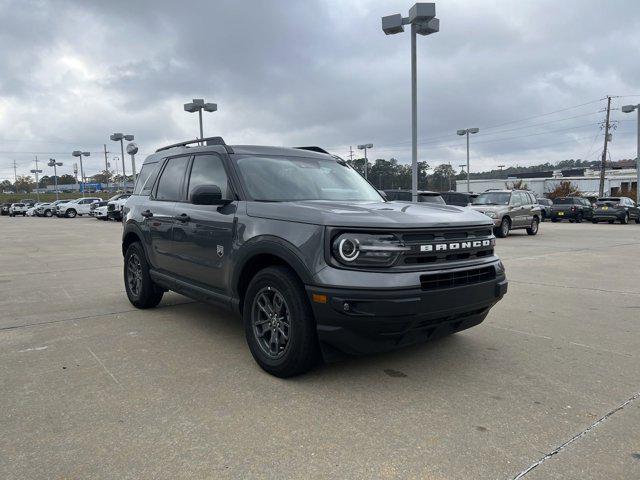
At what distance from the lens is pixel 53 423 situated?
3.25m

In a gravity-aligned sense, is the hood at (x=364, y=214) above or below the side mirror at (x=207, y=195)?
below

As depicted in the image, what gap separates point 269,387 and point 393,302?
1165 mm

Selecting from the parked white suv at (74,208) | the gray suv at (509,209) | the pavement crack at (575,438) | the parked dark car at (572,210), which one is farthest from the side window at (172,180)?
the parked white suv at (74,208)

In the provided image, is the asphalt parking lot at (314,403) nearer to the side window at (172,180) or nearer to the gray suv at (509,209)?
the side window at (172,180)

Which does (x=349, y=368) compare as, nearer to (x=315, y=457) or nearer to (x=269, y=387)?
(x=269, y=387)

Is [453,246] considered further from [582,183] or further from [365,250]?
[582,183]

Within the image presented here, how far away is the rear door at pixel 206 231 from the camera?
4531 mm

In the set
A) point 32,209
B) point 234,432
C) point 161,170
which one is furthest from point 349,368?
point 32,209

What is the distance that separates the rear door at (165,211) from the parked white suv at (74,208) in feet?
133

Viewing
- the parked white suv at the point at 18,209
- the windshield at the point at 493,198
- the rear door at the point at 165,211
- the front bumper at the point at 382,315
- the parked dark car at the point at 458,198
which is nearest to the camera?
the front bumper at the point at 382,315

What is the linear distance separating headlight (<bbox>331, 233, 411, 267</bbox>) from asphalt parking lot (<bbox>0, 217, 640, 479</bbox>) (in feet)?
3.19

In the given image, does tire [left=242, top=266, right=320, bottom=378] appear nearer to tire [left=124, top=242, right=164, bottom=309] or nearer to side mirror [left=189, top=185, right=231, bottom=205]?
side mirror [left=189, top=185, right=231, bottom=205]

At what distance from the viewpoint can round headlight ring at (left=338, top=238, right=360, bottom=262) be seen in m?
3.52

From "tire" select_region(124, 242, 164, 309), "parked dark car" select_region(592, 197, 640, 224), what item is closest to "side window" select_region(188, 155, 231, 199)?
"tire" select_region(124, 242, 164, 309)
